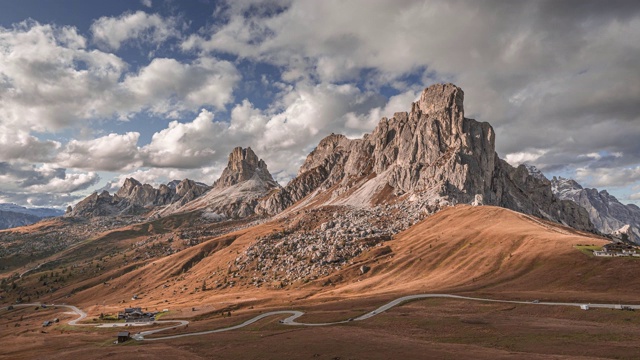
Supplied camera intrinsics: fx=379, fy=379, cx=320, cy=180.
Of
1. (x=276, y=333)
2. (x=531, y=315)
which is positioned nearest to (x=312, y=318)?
(x=276, y=333)

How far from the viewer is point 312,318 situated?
76875 millimetres

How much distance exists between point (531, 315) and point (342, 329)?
31.7 metres

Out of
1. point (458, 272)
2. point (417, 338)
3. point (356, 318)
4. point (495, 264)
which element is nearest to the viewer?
point (417, 338)

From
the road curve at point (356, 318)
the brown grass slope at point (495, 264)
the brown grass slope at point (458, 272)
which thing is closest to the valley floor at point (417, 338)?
the road curve at point (356, 318)

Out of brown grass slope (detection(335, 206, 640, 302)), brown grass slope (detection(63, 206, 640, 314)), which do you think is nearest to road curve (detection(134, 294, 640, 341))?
brown grass slope (detection(63, 206, 640, 314))

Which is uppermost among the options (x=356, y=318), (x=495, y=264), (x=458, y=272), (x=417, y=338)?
(x=495, y=264)

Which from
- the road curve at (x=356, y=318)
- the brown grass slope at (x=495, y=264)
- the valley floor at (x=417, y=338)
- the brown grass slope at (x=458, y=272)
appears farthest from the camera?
the brown grass slope at (x=458, y=272)

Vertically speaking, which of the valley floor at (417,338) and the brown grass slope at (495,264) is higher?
the brown grass slope at (495,264)

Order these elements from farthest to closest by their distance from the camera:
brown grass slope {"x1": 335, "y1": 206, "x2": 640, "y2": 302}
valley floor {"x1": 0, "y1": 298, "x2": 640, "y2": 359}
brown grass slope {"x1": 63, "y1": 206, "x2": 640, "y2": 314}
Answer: brown grass slope {"x1": 63, "y1": 206, "x2": 640, "y2": 314}
brown grass slope {"x1": 335, "y1": 206, "x2": 640, "y2": 302}
valley floor {"x1": 0, "y1": 298, "x2": 640, "y2": 359}

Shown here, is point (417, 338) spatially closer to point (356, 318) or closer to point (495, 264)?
point (356, 318)

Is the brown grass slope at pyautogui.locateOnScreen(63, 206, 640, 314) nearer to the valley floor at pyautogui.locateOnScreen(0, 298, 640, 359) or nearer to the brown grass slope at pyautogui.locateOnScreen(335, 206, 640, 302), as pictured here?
the brown grass slope at pyautogui.locateOnScreen(335, 206, 640, 302)

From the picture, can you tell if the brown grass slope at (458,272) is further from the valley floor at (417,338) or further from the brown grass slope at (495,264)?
the valley floor at (417,338)

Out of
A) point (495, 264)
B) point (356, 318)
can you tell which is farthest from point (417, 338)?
point (495, 264)

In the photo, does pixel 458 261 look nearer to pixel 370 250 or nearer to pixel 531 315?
pixel 370 250
